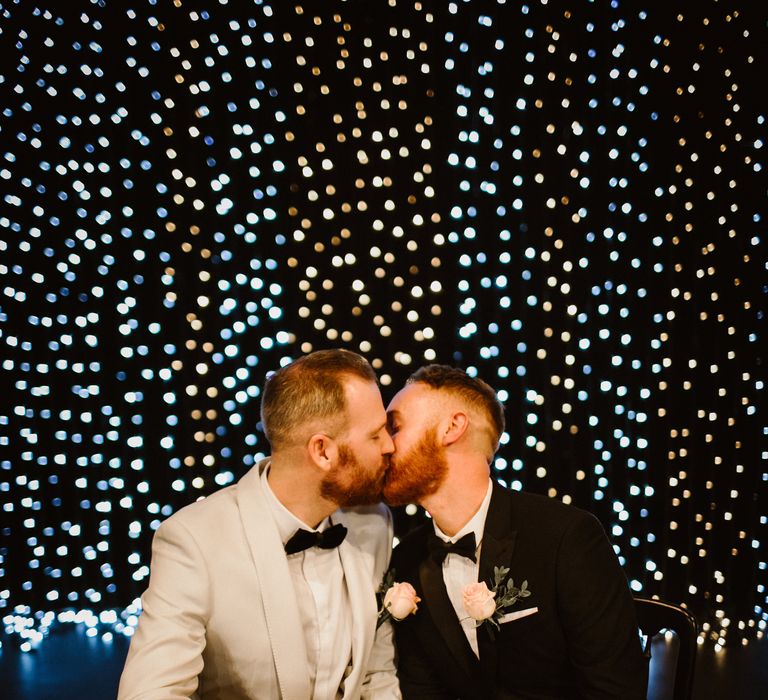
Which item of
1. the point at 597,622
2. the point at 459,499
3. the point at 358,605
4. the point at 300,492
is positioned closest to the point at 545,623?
the point at 597,622

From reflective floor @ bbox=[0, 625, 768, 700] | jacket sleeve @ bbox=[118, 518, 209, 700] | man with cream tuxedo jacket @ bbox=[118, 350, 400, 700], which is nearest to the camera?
jacket sleeve @ bbox=[118, 518, 209, 700]

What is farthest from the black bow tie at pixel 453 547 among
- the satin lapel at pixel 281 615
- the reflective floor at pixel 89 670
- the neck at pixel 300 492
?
the reflective floor at pixel 89 670

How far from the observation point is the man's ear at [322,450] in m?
1.60

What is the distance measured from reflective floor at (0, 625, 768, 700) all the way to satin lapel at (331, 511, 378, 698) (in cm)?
133

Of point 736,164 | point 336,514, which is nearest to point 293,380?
point 336,514

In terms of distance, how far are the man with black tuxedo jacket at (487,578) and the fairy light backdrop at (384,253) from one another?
1.07m

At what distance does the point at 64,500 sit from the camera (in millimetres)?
2740

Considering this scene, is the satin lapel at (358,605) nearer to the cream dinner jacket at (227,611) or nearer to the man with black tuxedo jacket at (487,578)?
the cream dinner jacket at (227,611)

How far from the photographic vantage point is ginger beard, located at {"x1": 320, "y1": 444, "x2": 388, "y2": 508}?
1.62m

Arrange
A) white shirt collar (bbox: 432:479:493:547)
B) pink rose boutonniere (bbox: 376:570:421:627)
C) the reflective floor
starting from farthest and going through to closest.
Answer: the reflective floor, white shirt collar (bbox: 432:479:493:547), pink rose boutonniere (bbox: 376:570:421:627)

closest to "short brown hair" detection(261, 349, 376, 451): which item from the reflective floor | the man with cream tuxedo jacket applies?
the man with cream tuxedo jacket

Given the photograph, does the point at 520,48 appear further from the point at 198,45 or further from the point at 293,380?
the point at 293,380

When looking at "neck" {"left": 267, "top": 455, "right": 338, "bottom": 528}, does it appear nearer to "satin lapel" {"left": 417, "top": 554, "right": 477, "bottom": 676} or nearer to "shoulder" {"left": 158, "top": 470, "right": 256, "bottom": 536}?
"shoulder" {"left": 158, "top": 470, "right": 256, "bottom": 536}

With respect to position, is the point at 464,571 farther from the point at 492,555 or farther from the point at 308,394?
the point at 308,394
